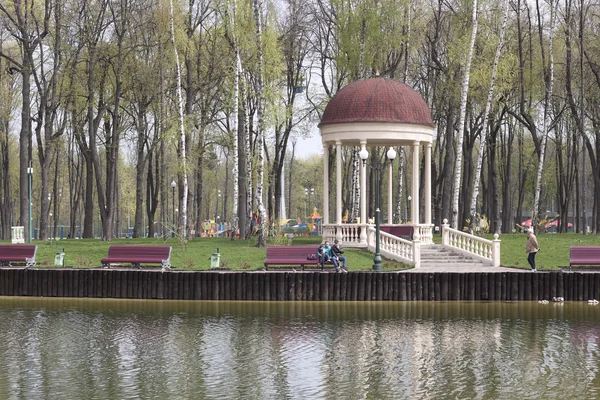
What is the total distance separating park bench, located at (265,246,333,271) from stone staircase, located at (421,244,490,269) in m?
4.80

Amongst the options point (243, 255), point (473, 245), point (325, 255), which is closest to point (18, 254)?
point (243, 255)

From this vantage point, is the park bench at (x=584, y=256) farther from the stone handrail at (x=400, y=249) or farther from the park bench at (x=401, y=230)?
the park bench at (x=401, y=230)

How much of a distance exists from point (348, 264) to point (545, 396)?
62.0 feet

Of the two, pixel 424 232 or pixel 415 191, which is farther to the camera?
pixel 424 232

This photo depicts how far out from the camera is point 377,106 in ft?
124

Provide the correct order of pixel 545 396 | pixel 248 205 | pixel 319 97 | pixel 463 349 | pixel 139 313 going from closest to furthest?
pixel 545 396, pixel 463 349, pixel 139 313, pixel 248 205, pixel 319 97

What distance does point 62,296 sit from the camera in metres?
30.3

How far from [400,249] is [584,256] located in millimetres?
6944

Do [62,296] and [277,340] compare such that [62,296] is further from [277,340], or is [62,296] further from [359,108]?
[359,108]

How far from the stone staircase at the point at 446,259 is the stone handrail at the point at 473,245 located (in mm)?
209

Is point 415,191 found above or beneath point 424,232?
above

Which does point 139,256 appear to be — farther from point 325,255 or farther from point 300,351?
point 300,351

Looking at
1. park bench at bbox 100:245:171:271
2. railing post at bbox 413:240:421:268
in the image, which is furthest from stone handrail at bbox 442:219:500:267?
park bench at bbox 100:245:171:271

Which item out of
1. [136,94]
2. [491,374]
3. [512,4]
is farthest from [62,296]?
[512,4]
